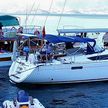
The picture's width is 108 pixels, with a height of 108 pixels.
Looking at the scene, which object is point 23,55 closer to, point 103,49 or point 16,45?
point 16,45

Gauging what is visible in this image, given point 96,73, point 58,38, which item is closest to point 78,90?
point 96,73

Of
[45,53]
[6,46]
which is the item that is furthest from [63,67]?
[6,46]

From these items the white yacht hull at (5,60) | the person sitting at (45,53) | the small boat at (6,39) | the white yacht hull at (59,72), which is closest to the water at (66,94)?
the white yacht hull at (59,72)

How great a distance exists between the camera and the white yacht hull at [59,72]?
26141mm

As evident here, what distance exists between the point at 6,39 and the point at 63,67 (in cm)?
1154

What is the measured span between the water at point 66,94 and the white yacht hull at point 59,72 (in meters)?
0.41

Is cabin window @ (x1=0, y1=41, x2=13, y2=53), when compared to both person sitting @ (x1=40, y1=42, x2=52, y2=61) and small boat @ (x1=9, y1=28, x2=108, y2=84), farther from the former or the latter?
person sitting @ (x1=40, y1=42, x2=52, y2=61)

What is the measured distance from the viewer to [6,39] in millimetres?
36656

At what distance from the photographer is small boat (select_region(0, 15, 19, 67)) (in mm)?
34716

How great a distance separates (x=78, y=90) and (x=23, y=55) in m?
6.05

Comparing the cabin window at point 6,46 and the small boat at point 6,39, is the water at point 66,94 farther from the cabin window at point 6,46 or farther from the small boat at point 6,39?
the cabin window at point 6,46

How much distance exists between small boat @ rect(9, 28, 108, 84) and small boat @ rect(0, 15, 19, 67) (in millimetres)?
6245

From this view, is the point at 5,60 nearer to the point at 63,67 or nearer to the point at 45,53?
the point at 45,53

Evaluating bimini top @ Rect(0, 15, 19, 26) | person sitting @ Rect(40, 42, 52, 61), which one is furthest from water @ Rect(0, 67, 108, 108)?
bimini top @ Rect(0, 15, 19, 26)
